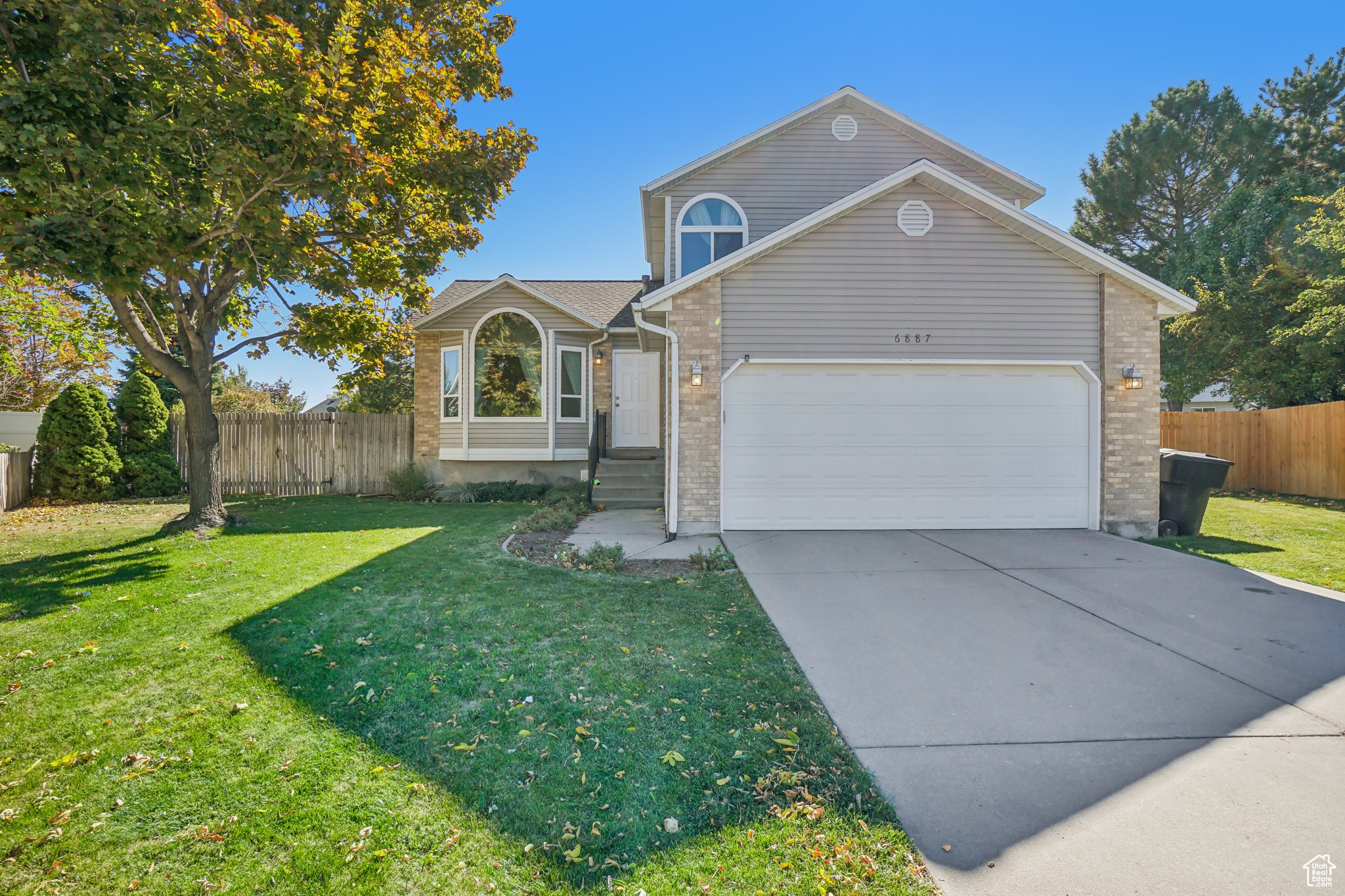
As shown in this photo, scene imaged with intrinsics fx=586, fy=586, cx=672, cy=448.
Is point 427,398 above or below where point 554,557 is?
above

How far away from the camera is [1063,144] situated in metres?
10.8

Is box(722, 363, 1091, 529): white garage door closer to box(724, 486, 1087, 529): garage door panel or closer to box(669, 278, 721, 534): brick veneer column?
box(724, 486, 1087, 529): garage door panel

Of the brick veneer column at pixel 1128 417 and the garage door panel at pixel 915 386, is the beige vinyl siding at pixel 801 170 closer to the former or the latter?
the garage door panel at pixel 915 386

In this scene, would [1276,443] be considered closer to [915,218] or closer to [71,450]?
[915,218]

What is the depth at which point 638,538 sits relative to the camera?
27.1 ft

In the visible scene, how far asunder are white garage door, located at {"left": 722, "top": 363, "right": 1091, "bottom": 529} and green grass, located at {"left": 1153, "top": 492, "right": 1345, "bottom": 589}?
155cm

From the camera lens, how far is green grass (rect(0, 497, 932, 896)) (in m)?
2.13

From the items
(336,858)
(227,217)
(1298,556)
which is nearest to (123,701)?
(336,858)

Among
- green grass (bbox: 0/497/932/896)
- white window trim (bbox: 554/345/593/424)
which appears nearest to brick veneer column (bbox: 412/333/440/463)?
white window trim (bbox: 554/345/593/424)

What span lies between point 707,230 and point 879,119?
3892 millimetres

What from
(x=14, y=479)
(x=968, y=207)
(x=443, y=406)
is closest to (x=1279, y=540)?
(x=968, y=207)

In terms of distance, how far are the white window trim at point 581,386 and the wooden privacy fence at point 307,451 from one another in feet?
12.7

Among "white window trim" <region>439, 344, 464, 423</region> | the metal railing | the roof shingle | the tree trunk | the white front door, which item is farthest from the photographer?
the roof shingle

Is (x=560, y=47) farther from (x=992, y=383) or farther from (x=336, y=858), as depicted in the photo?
(x=336, y=858)
